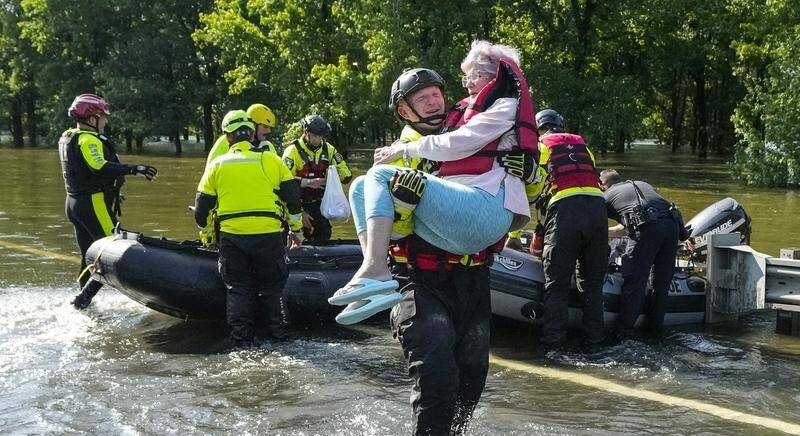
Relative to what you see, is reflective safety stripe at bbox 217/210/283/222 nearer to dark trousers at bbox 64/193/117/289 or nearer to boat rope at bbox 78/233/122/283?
boat rope at bbox 78/233/122/283

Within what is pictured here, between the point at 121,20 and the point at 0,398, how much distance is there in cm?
4491

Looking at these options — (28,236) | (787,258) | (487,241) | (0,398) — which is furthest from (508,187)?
(28,236)

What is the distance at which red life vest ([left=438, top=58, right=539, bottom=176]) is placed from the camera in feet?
12.4

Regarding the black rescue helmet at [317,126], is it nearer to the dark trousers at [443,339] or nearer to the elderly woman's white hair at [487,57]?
the elderly woman's white hair at [487,57]

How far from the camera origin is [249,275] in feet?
23.1

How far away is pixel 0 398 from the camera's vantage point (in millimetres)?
5641

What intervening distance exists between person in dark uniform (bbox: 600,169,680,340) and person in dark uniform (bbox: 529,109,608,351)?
1.48 ft

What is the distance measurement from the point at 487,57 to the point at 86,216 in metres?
5.50

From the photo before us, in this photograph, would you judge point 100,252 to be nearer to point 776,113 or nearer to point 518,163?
point 518,163

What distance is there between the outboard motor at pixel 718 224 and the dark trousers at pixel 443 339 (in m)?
5.45

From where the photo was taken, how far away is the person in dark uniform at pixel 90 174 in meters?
8.12

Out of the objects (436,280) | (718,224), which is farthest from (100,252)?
(718,224)

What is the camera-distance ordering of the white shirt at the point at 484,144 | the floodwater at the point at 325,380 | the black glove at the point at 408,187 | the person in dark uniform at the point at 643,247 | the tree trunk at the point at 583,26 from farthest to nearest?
1. the tree trunk at the point at 583,26
2. the person in dark uniform at the point at 643,247
3. the floodwater at the point at 325,380
4. the white shirt at the point at 484,144
5. the black glove at the point at 408,187

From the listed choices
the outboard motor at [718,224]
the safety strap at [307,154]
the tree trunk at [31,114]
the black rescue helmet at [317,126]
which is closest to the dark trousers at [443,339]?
the black rescue helmet at [317,126]
